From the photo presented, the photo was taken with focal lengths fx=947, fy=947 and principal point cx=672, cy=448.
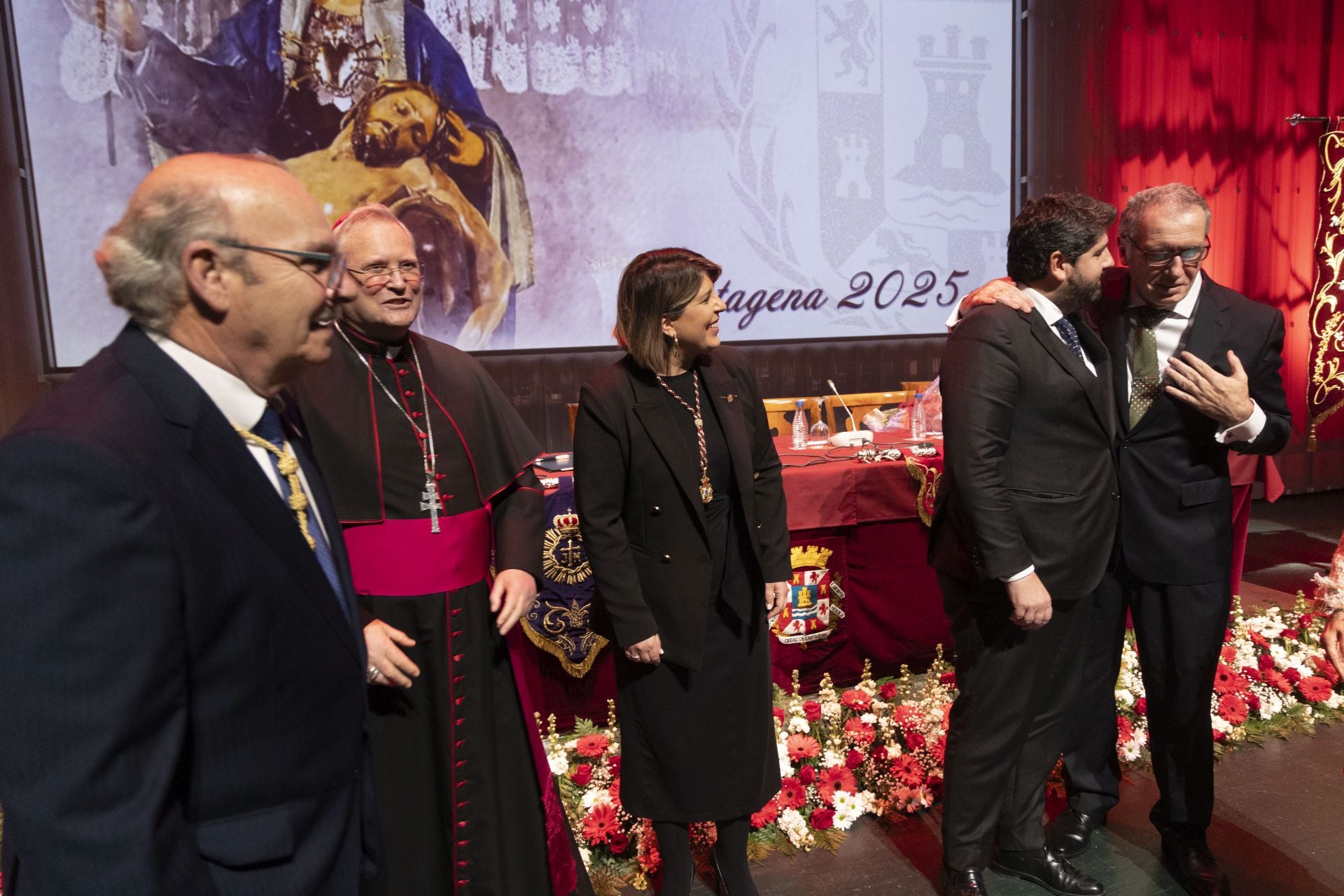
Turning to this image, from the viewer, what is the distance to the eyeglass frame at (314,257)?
1161 millimetres

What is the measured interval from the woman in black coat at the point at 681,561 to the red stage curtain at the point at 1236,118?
5670mm

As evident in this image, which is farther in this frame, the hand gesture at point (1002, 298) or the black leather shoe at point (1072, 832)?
the black leather shoe at point (1072, 832)

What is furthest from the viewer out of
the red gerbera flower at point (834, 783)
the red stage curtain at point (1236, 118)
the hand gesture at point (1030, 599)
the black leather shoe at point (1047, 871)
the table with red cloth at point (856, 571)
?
the red stage curtain at point (1236, 118)

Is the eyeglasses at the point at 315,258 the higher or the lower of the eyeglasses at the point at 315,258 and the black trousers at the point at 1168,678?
the higher

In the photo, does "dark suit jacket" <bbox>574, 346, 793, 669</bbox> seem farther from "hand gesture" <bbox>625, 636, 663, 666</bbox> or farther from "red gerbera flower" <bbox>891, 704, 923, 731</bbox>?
"red gerbera flower" <bbox>891, 704, 923, 731</bbox>

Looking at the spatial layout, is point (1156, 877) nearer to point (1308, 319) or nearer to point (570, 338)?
point (570, 338)

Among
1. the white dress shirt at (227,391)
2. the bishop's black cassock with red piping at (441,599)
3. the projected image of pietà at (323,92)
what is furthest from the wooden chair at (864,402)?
the white dress shirt at (227,391)

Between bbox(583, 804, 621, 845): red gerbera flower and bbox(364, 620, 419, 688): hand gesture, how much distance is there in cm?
121

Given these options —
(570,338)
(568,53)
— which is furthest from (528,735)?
(568,53)

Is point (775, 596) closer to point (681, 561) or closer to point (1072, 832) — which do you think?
point (681, 561)

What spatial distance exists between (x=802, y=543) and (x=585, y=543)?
1705mm

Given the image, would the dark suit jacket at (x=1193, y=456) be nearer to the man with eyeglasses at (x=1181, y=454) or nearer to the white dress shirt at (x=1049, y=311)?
the man with eyeglasses at (x=1181, y=454)

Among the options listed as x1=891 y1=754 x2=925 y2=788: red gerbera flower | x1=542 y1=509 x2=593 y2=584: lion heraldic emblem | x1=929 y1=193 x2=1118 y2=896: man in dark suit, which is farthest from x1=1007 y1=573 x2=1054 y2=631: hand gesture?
x1=542 y1=509 x2=593 y2=584: lion heraldic emblem

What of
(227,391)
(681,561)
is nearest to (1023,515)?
(681,561)
